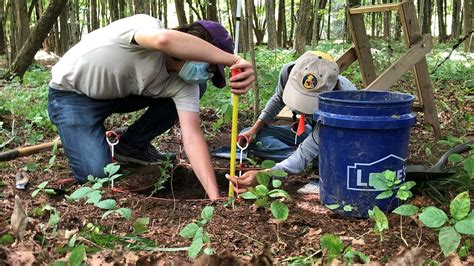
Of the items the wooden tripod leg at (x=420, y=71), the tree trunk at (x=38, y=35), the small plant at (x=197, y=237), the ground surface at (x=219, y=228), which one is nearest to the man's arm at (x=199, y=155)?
the ground surface at (x=219, y=228)

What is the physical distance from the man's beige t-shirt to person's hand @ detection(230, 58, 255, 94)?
0.65m

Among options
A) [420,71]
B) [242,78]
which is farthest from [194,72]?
[420,71]

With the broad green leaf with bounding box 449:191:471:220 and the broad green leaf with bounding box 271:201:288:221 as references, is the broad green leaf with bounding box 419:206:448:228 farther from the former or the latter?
the broad green leaf with bounding box 271:201:288:221

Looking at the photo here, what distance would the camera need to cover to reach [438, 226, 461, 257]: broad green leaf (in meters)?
1.62

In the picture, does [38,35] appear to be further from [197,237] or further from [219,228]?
[197,237]

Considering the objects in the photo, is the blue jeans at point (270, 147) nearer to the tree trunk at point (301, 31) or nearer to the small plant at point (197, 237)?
the small plant at point (197, 237)

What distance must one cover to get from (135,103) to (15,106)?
5.93 ft

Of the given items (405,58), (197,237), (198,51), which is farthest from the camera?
(405,58)

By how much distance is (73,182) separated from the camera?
3092mm

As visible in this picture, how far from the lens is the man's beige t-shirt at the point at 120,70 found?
9.99 feet

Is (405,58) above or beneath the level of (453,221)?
above

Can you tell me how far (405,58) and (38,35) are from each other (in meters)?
5.01

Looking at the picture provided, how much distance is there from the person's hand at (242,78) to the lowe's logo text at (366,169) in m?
0.62

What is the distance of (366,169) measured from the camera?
2.38m
